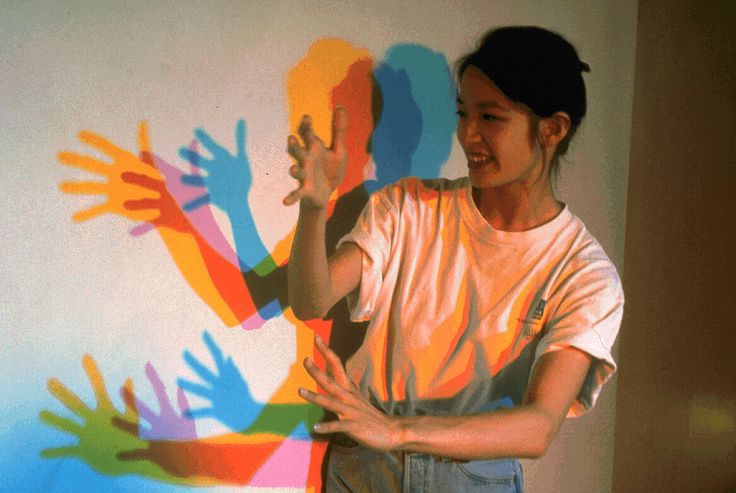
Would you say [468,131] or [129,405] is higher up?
[468,131]

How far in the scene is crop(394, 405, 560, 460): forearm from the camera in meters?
0.80

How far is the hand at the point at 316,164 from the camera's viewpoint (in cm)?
83

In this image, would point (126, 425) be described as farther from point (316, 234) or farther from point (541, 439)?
point (541, 439)

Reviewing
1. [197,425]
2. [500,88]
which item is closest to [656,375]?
[500,88]

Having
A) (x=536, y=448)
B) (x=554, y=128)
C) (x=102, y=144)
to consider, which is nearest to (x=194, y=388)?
(x=102, y=144)

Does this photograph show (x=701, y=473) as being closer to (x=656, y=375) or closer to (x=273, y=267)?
(x=656, y=375)

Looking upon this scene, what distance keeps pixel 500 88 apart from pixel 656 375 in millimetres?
513

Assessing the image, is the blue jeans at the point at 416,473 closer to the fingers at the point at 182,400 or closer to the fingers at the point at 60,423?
the fingers at the point at 182,400

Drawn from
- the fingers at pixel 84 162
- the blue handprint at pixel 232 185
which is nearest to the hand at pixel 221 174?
the blue handprint at pixel 232 185

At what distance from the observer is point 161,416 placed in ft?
3.36

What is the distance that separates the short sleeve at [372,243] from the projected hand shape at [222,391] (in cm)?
20

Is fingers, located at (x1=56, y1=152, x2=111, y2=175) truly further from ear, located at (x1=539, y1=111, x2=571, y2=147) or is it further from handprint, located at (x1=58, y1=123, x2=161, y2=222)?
ear, located at (x1=539, y1=111, x2=571, y2=147)

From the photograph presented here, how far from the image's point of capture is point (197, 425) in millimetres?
1036

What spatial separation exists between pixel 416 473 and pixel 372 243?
325 millimetres
